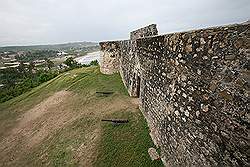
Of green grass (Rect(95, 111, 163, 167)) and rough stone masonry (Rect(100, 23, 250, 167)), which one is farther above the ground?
rough stone masonry (Rect(100, 23, 250, 167))

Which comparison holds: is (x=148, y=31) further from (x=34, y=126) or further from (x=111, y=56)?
(x=34, y=126)

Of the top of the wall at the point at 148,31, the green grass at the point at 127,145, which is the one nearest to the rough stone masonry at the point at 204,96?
the green grass at the point at 127,145

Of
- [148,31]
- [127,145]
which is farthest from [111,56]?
[127,145]

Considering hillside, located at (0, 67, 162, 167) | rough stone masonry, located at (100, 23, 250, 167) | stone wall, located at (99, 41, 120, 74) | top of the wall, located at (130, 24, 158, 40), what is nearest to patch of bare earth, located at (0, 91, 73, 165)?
hillside, located at (0, 67, 162, 167)

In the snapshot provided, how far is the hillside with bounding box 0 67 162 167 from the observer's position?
8.65 m

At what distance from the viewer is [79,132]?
11148mm

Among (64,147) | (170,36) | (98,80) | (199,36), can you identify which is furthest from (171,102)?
(98,80)

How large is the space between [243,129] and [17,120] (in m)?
16.8

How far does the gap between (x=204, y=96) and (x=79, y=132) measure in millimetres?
7999

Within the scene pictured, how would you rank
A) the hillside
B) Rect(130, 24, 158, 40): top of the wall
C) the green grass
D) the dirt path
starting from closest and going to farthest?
the green grass
the hillside
the dirt path
Rect(130, 24, 158, 40): top of the wall

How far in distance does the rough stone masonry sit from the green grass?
3.08 ft

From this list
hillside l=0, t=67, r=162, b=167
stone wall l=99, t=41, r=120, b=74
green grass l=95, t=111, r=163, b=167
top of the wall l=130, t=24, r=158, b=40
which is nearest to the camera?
green grass l=95, t=111, r=163, b=167

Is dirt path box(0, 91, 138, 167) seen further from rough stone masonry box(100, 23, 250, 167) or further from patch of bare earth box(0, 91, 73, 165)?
rough stone masonry box(100, 23, 250, 167)

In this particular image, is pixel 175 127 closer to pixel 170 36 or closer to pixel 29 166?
pixel 170 36
